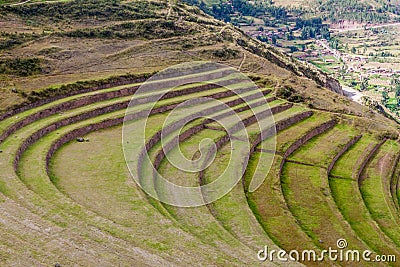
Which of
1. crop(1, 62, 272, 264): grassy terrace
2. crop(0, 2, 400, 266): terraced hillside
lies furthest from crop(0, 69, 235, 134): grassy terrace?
crop(1, 62, 272, 264): grassy terrace

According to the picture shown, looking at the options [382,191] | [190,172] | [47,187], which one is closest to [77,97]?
[190,172]

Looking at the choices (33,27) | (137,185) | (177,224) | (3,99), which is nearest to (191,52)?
(33,27)

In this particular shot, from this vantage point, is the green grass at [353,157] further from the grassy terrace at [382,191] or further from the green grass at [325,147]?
the grassy terrace at [382,191]

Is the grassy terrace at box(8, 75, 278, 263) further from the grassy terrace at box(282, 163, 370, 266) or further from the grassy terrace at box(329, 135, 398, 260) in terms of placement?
the grassy terrace at box(329, 135, 398, 260)

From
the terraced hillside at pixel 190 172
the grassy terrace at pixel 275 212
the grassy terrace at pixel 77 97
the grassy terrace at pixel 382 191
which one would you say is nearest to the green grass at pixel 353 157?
the terraced hillside at pixel 190 172

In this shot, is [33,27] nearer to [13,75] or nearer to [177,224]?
[13,75]

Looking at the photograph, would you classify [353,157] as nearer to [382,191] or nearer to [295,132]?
[295,132]

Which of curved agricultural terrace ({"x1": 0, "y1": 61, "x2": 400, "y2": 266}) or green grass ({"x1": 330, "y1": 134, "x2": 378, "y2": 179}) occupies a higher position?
curved agricultural terrace ({"x1": 0, "y1": 61, "x2": 400, "y2": 266})
